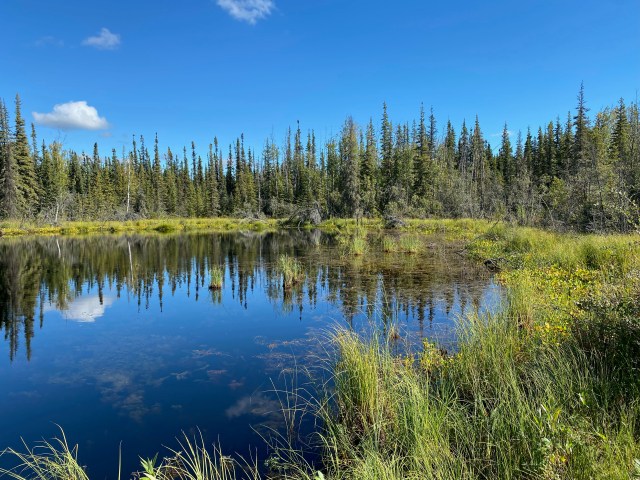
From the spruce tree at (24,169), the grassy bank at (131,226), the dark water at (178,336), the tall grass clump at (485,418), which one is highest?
the spruce tree at (24,169)

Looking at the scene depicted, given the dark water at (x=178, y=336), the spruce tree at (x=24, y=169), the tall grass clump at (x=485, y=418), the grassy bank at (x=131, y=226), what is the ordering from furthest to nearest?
the spruce tree at (x=24, y=169), the grassy bank at (x=131, y=226), the dark water at (x=178, y=336), the tall grass clump at (x=485, y=418)

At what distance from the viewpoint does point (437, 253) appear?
20922 millimetres

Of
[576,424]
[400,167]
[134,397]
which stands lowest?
[134,397]

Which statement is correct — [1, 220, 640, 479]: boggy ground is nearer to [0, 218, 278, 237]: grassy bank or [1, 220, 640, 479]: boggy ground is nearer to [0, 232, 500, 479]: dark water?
[0, 232, 500, 479]: dark water

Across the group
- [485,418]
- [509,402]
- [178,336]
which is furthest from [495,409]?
[178,336]

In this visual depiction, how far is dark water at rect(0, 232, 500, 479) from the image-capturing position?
555cm

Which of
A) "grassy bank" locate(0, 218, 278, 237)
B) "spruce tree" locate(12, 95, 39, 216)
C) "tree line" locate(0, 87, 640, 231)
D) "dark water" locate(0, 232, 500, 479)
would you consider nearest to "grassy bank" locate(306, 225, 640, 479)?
"dark water" locate(0, 232, 500, 479)

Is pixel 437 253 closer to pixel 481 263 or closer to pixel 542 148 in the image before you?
pixel 481 263

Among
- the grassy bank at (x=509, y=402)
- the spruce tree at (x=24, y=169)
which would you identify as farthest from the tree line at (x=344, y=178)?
the grassy bank at (x=509, y=402)

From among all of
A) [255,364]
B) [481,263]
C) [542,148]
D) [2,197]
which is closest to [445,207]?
[542,148]

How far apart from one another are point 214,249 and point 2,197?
33938 mm

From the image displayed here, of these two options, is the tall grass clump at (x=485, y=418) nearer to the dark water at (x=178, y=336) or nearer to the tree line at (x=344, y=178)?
the dark water at (x=178, y=336)

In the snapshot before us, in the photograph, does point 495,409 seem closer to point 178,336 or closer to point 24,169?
point 178,336

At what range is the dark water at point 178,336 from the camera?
5.55 meters
